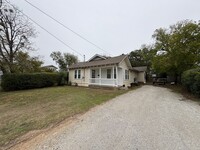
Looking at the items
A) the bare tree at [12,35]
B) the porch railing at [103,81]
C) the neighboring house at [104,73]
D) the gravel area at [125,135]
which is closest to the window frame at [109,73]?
the neighboring house at [104,73]

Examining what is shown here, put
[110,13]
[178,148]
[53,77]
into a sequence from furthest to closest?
[53,77] → [110,13] → [178,148]

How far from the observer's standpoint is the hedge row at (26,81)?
14898 millimetres

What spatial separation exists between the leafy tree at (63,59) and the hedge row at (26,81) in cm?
2327

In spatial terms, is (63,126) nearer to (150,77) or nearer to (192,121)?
(192,121)

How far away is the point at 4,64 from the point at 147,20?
2017 centimetres

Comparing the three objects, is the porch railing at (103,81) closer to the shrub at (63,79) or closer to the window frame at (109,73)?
the window frame at (109,73)

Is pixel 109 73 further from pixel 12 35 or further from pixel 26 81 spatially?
pixel 12 35

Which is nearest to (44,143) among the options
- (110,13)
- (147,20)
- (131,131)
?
(131,131)

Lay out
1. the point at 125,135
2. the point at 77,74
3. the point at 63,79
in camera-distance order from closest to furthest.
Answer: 1. the point at 125,135
2. the point at 77,74
3. the point at 63,79

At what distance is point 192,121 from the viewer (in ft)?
15.1

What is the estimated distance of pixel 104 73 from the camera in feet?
57.5

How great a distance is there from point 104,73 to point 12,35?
564 inches

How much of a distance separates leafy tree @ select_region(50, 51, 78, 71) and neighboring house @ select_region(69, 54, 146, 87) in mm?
21860

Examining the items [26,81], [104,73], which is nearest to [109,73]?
[104,73]
